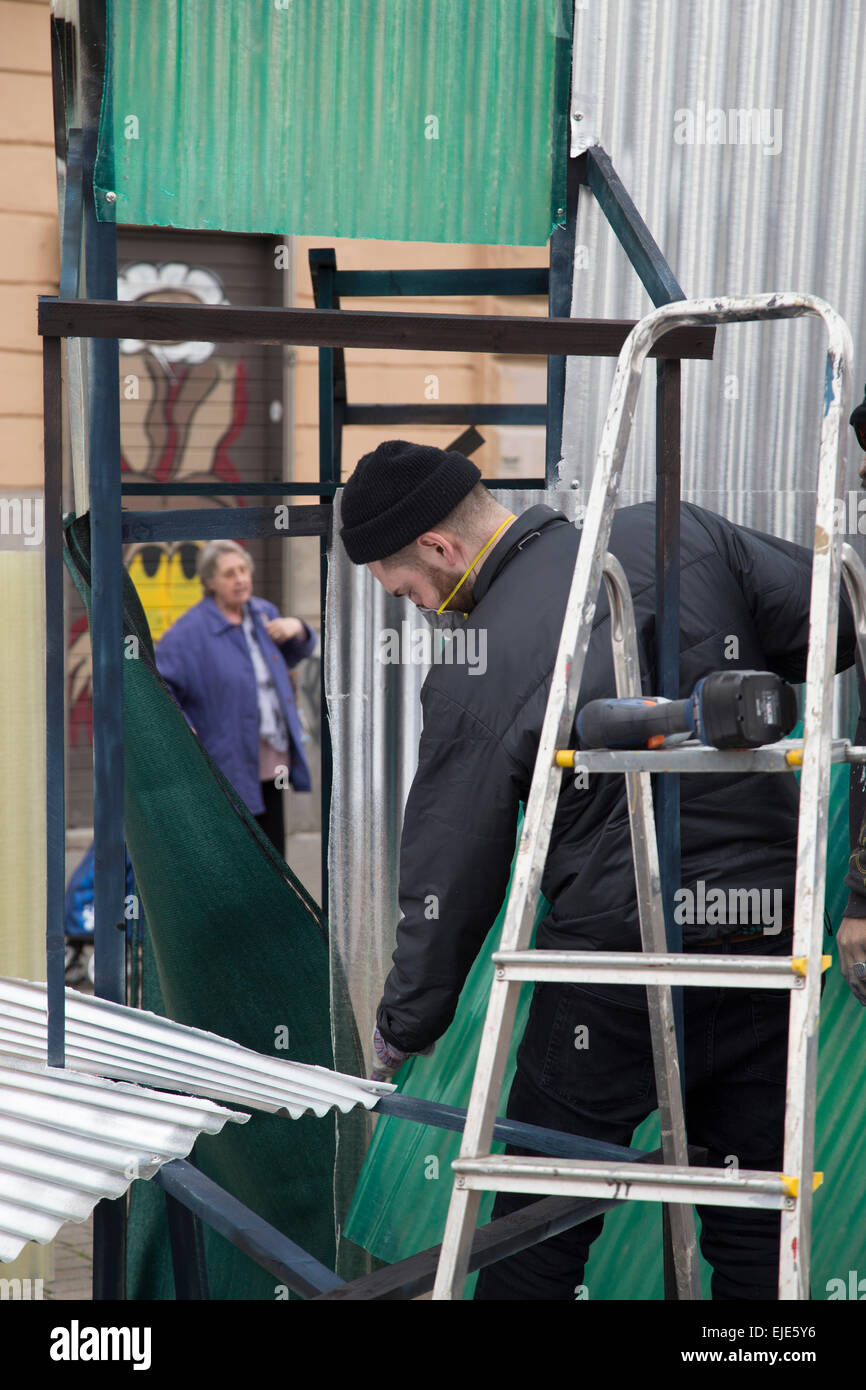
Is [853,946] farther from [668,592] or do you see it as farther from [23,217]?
[23,217]

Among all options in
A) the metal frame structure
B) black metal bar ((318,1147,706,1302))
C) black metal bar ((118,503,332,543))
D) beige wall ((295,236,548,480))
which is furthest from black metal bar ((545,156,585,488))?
beige wall ((295,236,548,480))

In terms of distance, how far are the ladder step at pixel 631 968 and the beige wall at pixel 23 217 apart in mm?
5286

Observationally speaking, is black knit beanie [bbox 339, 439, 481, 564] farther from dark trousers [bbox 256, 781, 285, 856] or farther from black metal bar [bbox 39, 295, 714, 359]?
dark trousers [bbox 256, 781, 285, 856]

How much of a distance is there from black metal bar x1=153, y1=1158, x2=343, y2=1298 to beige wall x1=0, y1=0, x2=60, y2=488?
495 cm

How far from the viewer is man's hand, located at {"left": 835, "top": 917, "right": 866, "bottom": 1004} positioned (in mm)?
2518

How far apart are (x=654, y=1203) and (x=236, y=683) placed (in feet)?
10.3

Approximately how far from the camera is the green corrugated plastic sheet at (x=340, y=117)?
2.46 meters

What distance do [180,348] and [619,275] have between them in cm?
449

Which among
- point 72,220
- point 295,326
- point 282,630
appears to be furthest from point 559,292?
point 282,630

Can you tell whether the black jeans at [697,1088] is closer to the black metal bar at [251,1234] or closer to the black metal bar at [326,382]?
the black metal bar at [251,1234]

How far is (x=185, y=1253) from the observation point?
2.45 m

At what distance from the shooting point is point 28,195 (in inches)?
251
